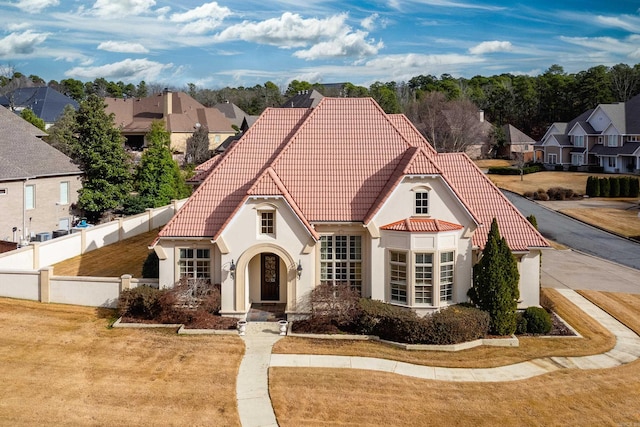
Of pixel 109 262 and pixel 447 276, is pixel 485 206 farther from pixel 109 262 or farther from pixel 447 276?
pixel 109 262

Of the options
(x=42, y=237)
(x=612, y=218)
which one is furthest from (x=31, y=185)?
(x=612, y=218)

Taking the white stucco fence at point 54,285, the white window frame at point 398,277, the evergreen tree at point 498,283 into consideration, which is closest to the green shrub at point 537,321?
the evergreen tree at point 498,283

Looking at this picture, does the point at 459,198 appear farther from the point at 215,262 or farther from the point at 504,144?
the point at 504,144

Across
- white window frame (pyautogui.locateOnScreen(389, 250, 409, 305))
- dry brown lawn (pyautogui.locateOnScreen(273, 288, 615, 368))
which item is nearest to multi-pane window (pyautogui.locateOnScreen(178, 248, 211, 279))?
dry brown lawn (pyautogui.locateOnScreen(273, 288, 615, 368))

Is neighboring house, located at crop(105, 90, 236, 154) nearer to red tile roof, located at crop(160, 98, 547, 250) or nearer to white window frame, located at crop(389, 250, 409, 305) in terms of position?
Result: red tile roof, located at crop(160, 98, 547, 250)

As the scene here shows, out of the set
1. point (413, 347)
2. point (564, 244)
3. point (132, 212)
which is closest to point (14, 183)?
point (132, 212)
